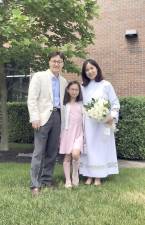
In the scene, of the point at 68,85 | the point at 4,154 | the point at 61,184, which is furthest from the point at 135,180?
the point at 4,154

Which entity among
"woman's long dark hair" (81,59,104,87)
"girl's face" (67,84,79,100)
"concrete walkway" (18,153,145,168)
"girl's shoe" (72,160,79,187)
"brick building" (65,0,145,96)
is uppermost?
"brick building" (65,0,145,96)

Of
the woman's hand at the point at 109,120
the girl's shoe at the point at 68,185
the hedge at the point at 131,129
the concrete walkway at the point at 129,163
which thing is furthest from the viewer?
the hedge at the point at 131,129

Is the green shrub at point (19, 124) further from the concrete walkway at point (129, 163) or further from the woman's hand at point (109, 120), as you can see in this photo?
the woman's hand at point (109, 120)

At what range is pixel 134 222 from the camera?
5.52m

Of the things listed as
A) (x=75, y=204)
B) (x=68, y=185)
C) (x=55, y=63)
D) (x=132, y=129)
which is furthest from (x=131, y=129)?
(x=75, y=204)

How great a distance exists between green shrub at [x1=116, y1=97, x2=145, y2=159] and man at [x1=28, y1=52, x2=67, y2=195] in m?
4.30

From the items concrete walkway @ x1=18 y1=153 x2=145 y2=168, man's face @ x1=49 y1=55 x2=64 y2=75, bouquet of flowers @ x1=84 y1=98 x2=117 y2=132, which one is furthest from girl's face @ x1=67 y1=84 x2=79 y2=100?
concrete walkway @ x1=18 y1=153 x2=145 y2=168

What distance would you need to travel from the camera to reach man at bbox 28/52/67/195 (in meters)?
7.20

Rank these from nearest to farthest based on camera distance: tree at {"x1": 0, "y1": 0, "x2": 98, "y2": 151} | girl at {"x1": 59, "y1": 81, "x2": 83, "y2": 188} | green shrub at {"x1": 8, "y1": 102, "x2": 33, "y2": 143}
Answer: girl at {"x1": 59, "y1": 81, "x2": 83, "y2": 188}
tree at {"x1": 0, "y1": 0, "x2": 98, "y2": 151}
green shrub at {"x1": 8, "y1": 102, "x2": 33, "y2": 143}

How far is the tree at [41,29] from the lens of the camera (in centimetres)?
983

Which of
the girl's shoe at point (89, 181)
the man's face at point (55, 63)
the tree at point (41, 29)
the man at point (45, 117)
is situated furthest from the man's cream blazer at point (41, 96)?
the tree at point (41, 29)

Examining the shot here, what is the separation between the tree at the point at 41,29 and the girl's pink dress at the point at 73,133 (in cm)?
251

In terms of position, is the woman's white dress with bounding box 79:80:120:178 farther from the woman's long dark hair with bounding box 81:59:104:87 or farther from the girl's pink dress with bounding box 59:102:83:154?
the girl's pink dress with bounding box 59:102:83:154

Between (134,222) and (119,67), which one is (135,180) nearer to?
(134,222)
